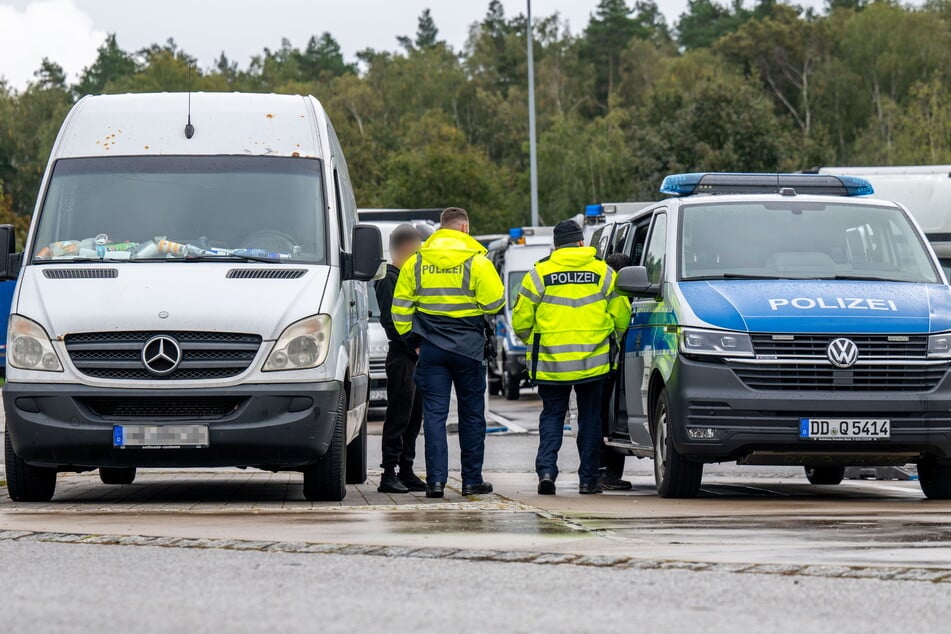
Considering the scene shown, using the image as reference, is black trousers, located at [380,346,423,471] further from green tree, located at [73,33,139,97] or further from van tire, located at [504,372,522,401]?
green tree, located at [73,33,139,97]

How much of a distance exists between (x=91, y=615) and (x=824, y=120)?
306ft

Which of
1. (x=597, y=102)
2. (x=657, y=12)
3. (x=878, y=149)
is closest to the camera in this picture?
(x=878, y=149)

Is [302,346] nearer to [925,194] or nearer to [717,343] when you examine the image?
[717,343]

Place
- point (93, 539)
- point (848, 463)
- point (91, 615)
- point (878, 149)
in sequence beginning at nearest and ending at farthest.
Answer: point (91, 615) < point (93, 539) < point (848, 463) < point (878, 149)

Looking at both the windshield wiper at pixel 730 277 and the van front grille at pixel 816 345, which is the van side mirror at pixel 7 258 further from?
the van front grille at pixel 816 345

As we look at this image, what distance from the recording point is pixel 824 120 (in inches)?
3799

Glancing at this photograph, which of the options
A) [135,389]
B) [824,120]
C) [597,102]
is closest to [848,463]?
[135,389]

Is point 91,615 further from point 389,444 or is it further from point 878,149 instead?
point 878,149

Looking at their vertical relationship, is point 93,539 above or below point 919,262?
below

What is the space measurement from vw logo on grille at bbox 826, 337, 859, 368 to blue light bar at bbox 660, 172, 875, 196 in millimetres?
2407

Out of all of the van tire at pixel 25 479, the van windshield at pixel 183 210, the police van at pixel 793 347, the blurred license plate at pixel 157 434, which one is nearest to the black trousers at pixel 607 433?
the police van at pixel 793 347

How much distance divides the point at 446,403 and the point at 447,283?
756mm

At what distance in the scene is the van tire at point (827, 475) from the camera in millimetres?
13797

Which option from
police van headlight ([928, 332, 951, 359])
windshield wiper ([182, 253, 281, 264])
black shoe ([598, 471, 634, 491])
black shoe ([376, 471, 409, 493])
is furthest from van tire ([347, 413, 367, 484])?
police van headlight ([928, 332, 951, 359])
